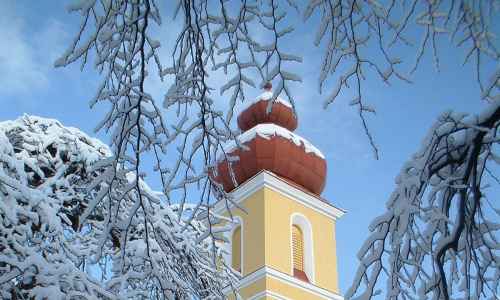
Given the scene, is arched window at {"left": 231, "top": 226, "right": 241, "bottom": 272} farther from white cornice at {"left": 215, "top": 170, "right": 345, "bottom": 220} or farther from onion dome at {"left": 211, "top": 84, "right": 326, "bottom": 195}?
onion dome at {"left": 211, "top": 84, "right": 326, "bottom": 195}

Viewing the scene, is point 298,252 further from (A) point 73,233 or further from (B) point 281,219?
(A) point 73,233

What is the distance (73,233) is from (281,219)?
42.8ft

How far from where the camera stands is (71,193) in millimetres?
5180

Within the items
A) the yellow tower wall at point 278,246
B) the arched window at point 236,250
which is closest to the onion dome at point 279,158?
the yellow tower wall at point 278,246

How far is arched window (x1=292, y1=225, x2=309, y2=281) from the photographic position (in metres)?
17.6

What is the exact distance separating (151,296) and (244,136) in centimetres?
1505

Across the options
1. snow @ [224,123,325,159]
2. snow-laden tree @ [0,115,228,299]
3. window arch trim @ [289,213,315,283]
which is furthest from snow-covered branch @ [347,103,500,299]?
snow @ [224,123,325,159]

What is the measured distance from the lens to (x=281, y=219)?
698 inches

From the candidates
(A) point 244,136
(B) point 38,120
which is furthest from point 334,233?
(B) point 38,120

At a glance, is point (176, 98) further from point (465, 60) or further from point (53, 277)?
point (53, 277)

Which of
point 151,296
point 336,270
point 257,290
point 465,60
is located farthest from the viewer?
point 336,270

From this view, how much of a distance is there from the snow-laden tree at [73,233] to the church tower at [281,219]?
9922 mm

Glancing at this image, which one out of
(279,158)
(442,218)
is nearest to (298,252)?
(279,158)

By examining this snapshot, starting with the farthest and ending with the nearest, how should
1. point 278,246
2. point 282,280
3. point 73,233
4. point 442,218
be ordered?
point 278,246
point 282,280
point 73,233
point 442,218
